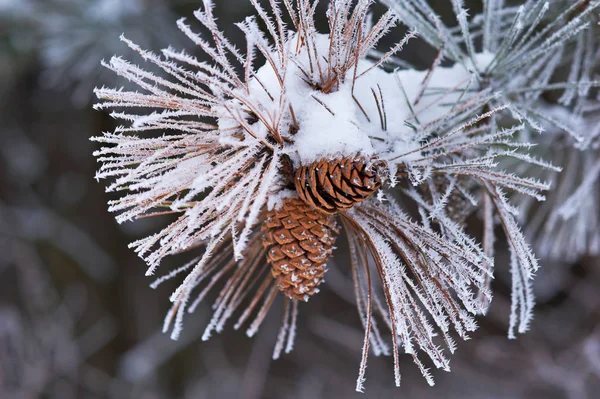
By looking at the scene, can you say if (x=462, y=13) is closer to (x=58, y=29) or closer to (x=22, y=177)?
(x=58, y=29)

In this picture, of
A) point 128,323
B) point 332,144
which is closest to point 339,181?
point 332,144

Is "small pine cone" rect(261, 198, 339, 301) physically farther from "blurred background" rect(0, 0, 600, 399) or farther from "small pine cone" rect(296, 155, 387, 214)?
"blurred background" rect(0, 0, 600, 399)

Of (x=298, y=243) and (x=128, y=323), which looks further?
(x=128, y=323)

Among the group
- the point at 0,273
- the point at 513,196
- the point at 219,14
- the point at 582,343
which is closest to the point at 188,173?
the point at 513,196

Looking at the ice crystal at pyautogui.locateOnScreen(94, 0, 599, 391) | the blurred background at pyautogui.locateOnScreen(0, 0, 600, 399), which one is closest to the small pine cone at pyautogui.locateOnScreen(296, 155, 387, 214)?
the ice crystal at pyautogui.locateOnScreen(94, 0, 599, 391)

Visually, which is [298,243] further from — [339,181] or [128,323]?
[128,323]

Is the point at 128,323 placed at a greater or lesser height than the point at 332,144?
lesser

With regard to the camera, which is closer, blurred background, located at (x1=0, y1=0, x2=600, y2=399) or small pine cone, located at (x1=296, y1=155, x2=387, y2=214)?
small pine cone, located at (x1=296, y1=155, x2=387, y2=214)

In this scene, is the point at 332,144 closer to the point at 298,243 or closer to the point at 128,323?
the point at 298,243
